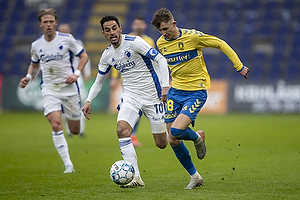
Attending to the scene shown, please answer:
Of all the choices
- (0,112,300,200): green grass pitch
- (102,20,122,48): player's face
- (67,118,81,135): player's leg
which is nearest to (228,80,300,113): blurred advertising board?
(0,112,300,200): green grass pitch

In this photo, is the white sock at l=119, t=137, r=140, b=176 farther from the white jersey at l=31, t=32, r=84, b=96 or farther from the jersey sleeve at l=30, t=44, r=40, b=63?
the jersey sleeve at l=30, t=44, r=40, b=63

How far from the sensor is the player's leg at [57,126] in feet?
25.7

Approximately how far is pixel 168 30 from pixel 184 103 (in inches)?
37.0

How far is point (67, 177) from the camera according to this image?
7.18 meters

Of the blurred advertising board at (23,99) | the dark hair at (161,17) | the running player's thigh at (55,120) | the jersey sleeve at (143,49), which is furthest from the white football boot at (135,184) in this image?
the blurred advertising board at (23,99)

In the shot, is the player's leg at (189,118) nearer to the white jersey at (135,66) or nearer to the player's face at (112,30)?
the white jersey at (135,66)

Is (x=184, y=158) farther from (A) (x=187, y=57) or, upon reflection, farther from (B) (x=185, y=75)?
(A) (x=187, y=57)

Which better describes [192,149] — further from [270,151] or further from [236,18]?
[236,18]

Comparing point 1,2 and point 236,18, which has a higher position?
point 1,2

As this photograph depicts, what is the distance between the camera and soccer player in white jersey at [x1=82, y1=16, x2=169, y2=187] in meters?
6.46

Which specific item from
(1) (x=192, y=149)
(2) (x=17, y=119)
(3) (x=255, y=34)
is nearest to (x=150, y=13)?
(3) (x=255, y=34)

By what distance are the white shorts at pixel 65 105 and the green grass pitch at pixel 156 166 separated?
2.87 ft

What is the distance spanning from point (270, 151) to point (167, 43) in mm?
4495

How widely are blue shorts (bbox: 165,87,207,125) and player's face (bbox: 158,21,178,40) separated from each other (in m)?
0.70
